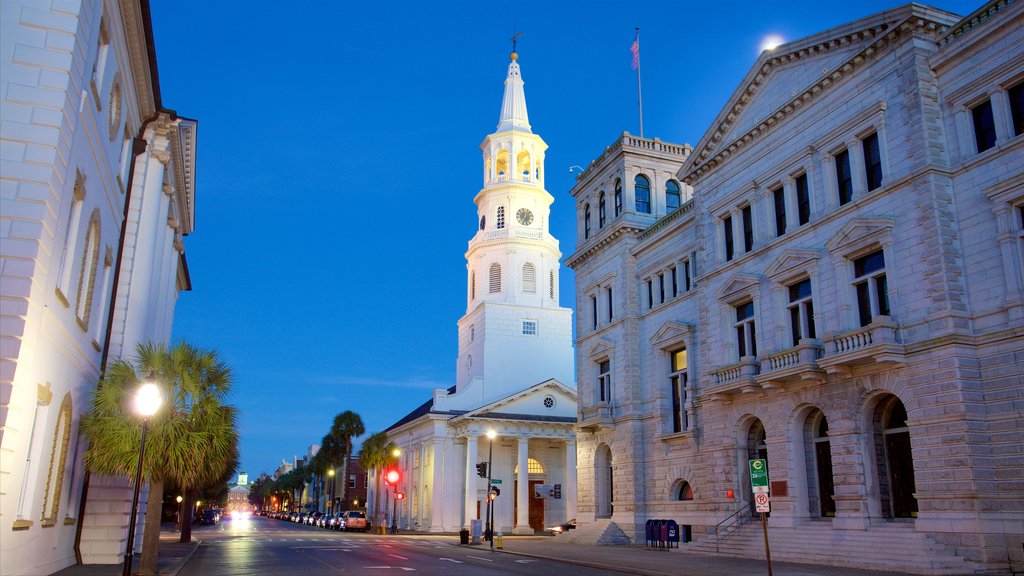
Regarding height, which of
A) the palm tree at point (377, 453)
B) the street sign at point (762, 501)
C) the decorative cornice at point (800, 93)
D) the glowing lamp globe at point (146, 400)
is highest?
the decorative cornice at point (800, 93)

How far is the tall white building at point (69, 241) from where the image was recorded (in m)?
14.1

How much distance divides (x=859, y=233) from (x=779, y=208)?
544 centimetres

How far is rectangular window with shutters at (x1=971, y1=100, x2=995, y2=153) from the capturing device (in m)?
23.3

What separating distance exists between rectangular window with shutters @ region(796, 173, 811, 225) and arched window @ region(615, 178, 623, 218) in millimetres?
14160

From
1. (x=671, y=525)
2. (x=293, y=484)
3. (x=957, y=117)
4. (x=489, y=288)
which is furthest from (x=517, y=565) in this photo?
(x=293, y=484)

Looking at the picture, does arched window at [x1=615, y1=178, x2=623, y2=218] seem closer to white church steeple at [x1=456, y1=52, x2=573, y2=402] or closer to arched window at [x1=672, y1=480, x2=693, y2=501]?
arched window at [x1=672, y1=480, x2=693, y2=501]

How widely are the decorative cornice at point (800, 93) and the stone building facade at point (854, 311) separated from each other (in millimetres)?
71

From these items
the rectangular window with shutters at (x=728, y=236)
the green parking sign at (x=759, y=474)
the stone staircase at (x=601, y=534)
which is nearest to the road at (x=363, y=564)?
the stone staircase at (x=601, y=534)

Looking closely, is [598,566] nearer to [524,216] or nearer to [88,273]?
[88,273]

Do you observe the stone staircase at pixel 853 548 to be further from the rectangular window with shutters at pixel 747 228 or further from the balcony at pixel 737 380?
the rectangular window with shutters at pixel 747 228

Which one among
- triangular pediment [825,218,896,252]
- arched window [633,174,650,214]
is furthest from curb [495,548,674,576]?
arched window [633,174,650,214]

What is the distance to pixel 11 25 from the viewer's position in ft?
49.7

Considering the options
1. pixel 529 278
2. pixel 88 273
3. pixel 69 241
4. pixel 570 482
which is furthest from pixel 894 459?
pixel 529 278

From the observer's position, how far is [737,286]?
32.4 m
